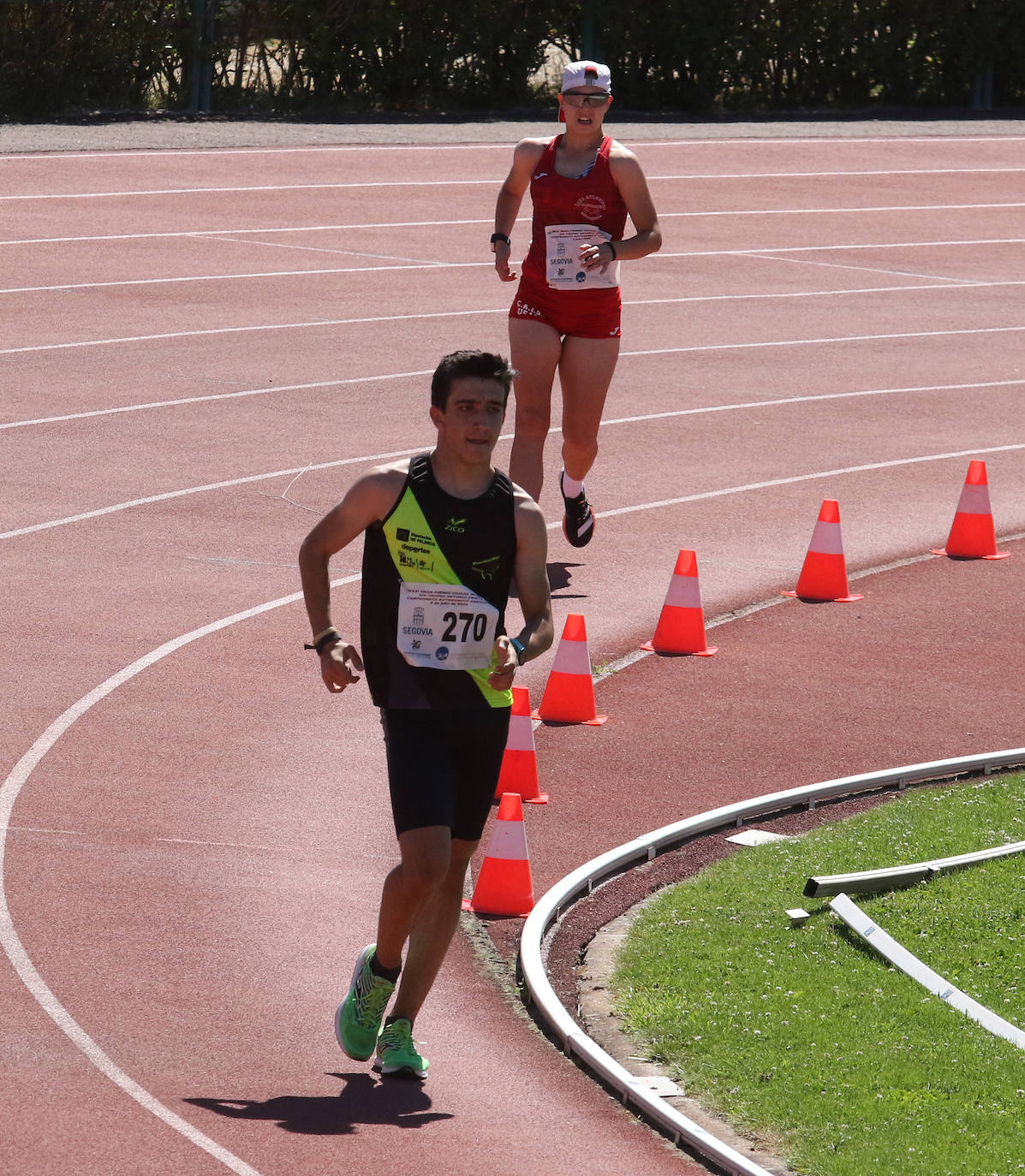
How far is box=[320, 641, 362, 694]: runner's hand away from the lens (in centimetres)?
567

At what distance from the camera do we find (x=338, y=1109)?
18.3 ft

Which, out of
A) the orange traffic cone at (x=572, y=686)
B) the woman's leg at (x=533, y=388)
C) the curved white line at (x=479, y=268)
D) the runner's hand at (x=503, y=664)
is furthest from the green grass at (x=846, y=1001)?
the curved white line at (x=479, y=268)

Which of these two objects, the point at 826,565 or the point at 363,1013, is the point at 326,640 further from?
the point at 826,565

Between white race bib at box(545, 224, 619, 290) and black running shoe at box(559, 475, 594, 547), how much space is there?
122 cm

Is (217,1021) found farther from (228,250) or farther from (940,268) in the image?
(940,268)

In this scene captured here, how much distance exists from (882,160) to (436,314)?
1444 cm

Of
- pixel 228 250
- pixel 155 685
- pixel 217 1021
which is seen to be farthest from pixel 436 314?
pixel 217 1021

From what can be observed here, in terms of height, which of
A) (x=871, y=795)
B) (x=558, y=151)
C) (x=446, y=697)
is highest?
(x=558, y=151)

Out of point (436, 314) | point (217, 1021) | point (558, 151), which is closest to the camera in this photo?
point (217, 1021)

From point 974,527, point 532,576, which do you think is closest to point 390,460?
point 974,527

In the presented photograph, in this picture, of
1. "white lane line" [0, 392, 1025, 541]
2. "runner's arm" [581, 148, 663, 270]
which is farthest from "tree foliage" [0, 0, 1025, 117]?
"runner's arm" [581, 148, 663, 270]

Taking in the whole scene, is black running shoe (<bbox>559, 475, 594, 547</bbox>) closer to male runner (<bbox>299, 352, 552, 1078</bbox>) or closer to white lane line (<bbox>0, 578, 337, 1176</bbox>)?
white lane line (<bbox>0, 578, 337, 1176</bbox>)

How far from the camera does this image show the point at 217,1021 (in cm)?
609

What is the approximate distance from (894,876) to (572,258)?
4781 millimetres
